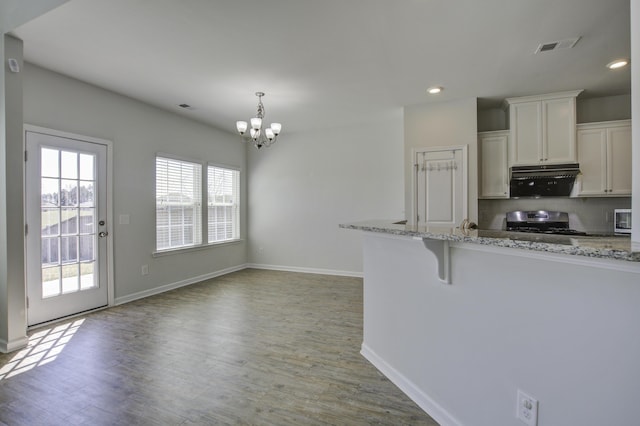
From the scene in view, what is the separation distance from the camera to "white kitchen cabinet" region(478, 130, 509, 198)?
165 inches

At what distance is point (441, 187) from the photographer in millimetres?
4277

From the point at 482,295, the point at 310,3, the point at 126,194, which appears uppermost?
the point at 310,3

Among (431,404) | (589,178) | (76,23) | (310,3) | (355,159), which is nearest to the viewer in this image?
(431,404)

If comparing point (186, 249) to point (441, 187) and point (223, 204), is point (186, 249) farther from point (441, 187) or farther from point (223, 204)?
point (441, 187)

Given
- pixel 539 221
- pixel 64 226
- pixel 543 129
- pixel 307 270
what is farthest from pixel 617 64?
pixel 64 226

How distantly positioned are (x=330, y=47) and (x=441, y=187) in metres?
2.54

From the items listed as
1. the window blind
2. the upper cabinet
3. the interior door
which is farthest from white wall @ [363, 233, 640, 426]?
the window blind

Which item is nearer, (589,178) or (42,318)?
(42,318)

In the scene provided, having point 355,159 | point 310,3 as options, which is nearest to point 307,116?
point 355,159

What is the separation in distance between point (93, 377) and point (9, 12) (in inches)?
125

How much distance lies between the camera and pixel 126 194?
4.10 meters

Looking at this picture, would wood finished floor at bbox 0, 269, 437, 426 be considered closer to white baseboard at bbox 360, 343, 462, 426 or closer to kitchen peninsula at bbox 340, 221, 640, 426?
white baseboard at bbox 360, 343, 462, 426

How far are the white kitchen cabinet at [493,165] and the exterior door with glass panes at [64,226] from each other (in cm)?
524

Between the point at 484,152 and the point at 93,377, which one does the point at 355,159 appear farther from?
the point at 93,377
